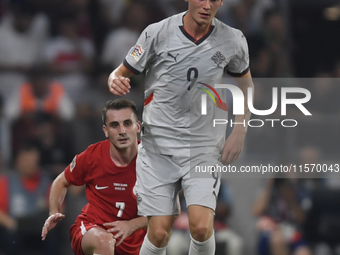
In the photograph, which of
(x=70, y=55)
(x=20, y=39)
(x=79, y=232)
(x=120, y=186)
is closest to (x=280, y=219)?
(x=120, y=186)

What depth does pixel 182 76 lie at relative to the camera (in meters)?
3.24

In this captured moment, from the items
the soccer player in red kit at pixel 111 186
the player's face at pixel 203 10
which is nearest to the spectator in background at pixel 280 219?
the soccer player in red kit at pixel 111 186

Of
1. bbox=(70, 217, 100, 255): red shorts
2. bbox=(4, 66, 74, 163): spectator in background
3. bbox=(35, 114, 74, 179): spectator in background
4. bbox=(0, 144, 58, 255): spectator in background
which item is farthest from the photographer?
bbox=(4, 66, 74, 163): spectator in background

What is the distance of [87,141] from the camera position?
5699 millimetres

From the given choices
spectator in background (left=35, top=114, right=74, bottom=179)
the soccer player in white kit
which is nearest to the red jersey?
the soccer player in white kit

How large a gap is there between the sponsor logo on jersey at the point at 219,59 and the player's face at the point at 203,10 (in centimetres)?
19

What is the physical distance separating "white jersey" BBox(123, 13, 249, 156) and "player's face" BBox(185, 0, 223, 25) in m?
0.12

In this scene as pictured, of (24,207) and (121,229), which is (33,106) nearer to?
(24,207)

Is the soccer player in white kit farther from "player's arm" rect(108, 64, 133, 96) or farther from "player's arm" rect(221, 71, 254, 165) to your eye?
"player's arm" rect(108, 64, 133, 96)

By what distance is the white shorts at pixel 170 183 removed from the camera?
3.15 m

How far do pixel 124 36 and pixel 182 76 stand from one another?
325 cm

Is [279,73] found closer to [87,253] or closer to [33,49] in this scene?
[33,49]

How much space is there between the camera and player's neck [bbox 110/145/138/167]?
3.65 metres

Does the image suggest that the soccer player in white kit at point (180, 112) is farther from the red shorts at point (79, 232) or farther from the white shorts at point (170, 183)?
A: the red shorts at point (79, 232)
